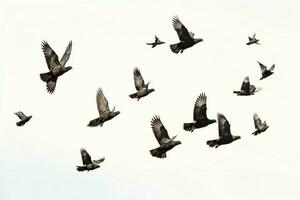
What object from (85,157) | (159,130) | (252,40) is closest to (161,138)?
(159,130)

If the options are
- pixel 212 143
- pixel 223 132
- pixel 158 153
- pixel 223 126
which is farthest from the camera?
pixel 223 132

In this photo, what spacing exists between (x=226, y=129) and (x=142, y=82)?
4532 mm

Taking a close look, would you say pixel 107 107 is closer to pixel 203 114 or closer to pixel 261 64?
pixel 203 114

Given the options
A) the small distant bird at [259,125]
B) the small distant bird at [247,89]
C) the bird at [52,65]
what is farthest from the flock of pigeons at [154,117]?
the small distant bird at [259,125]

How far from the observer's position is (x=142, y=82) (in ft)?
225

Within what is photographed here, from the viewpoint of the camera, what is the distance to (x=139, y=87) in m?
68.1

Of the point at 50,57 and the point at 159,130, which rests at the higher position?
the point at 50,57

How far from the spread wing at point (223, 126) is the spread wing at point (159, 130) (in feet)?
8.60

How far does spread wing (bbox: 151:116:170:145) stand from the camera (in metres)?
66.2

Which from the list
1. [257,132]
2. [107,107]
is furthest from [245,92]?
[107,107]

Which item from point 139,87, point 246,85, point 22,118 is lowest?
point 246,85

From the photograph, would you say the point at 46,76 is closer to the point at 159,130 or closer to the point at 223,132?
the point at 159,130

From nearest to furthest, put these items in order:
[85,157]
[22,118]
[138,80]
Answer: [138,80], [85,157], [22,118]

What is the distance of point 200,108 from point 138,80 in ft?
11.7
